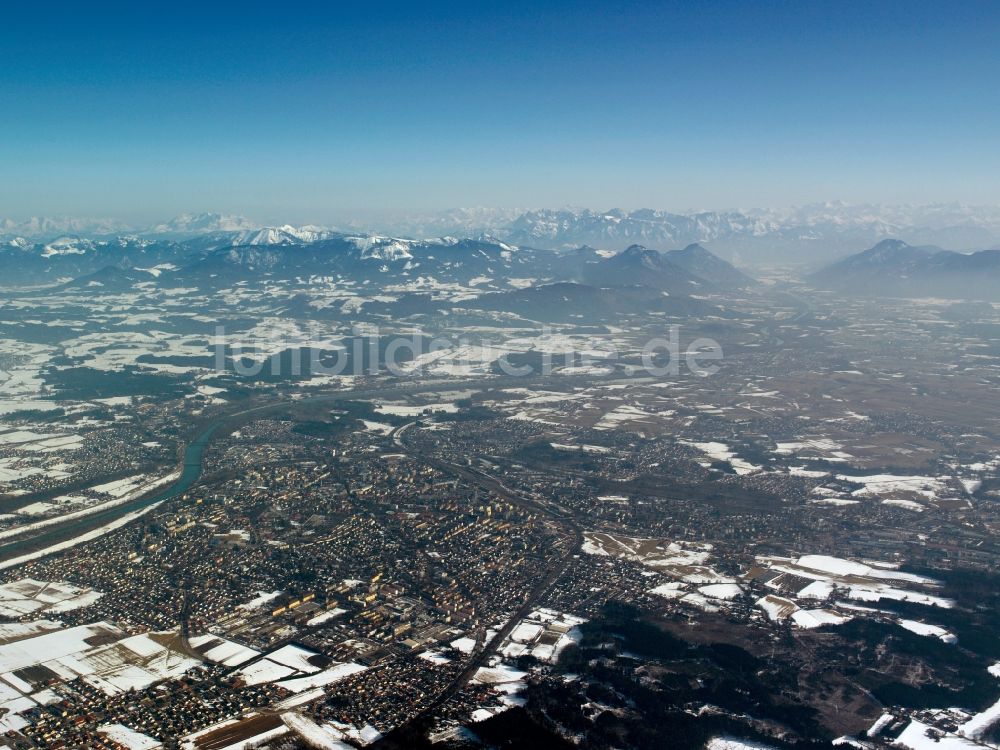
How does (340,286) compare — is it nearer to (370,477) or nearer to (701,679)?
(370,477)

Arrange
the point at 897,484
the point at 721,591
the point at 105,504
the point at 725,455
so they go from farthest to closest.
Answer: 1. the point at 725,455
2. the point at 897,484
3. the point at 105,504
4. the point at 721,591

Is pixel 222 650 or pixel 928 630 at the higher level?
pixel 928 630

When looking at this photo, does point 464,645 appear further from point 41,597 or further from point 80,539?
point 80,539

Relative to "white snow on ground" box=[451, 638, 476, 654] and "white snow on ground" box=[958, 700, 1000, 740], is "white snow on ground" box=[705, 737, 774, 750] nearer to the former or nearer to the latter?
"white snow on ground" box=[958, 700, 1000, 740]

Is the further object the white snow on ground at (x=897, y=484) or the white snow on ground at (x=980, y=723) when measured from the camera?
the white snow on ground at (x=897, y=484)

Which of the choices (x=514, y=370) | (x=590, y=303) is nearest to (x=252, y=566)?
(x=514, y=370)

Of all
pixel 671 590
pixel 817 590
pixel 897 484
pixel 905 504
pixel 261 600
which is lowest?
pixel 261 600

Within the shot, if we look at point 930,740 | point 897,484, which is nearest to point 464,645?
point 930,740

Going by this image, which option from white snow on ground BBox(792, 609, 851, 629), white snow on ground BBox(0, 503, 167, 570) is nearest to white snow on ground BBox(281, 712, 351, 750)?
white snow on ground BBox(792, 609, 851, 629)

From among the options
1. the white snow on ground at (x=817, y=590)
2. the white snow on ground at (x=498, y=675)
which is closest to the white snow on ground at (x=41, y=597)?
the white snow on ground at (x=498, y=675)

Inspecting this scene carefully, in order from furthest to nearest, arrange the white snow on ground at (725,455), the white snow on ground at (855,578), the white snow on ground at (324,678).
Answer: the white snow on ground at (725,455)
the white snow on ground at (855,578)
the white snow on ground at (324,678)

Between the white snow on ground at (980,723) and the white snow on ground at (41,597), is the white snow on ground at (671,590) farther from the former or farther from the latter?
the white snow on ground at (41,597)
